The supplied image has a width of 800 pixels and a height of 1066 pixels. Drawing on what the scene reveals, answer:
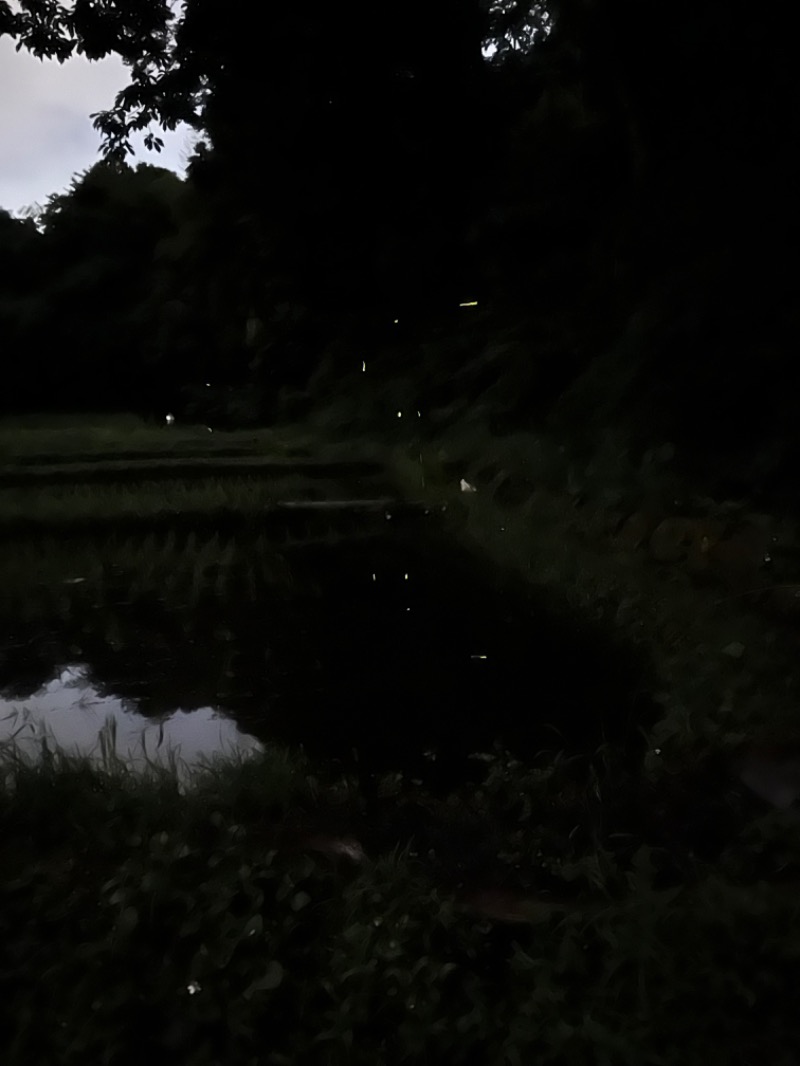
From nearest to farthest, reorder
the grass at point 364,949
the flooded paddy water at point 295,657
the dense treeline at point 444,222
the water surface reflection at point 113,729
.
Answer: the grass at point 364,949
the water surface reflection at point 113,729
the flooded paddy water at point 295,657
the dense treeline at point 444,222

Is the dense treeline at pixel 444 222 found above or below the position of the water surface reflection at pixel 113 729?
above

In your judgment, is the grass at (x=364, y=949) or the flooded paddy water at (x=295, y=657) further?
the flooded paddy water at (x=295, y=657)

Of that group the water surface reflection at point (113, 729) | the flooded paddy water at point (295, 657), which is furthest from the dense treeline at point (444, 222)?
the water surface reflection at point (113, 729)

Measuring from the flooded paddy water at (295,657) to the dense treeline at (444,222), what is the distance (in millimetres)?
2181

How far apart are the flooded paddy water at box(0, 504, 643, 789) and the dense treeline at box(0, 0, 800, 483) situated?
2181 millimetres

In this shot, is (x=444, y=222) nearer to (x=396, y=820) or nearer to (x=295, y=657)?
(x=295, y=657)

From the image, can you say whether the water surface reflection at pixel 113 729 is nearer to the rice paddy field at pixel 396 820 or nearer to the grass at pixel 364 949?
the rice paddy field at pixel 396 820

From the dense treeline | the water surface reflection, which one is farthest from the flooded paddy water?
the dense treeline

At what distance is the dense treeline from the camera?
6.43m

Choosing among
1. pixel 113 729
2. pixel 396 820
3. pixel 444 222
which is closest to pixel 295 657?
pixel 113 729

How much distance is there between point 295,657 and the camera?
500cm

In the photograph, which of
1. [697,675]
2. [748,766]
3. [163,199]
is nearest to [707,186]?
[697,675]

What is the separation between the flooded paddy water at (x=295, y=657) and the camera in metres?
3.99

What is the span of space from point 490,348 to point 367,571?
263 inches
